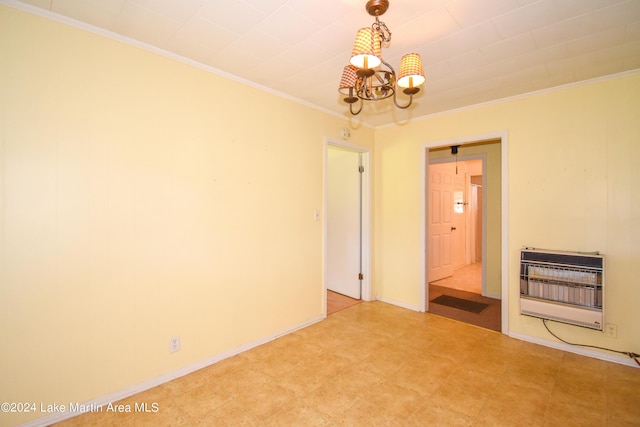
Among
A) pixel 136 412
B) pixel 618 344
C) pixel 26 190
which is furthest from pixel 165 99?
pixel 618 344

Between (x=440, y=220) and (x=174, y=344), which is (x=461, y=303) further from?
(x=174, y=344)

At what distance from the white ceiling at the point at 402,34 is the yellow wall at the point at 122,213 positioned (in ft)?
0.85

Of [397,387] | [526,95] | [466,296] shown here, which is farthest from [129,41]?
[466,296]

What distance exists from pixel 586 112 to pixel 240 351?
394cm

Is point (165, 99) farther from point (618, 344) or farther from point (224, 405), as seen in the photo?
point (618, 344)

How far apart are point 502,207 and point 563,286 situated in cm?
93

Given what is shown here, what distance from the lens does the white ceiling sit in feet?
5.62

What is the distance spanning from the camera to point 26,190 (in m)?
1.73

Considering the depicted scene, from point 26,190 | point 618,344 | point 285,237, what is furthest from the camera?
point 285,237

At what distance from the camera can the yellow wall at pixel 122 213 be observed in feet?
5.63

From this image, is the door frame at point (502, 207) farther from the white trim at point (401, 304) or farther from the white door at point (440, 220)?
the white door at point (440, 220)

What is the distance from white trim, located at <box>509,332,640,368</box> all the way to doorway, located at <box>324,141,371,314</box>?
1863 millimetres

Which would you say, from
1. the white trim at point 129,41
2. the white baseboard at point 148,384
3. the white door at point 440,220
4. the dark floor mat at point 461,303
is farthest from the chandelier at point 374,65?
the white door at point 440,220

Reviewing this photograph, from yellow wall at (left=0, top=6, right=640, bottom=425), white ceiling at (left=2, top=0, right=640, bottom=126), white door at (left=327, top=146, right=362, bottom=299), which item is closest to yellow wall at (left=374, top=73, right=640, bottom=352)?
yellow wall at (left=0, top=6, right=640, bottom=425)
